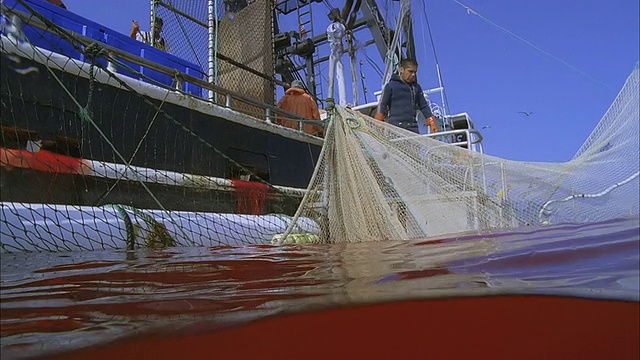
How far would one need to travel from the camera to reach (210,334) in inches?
66.3

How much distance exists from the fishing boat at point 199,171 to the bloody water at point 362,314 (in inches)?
50.8

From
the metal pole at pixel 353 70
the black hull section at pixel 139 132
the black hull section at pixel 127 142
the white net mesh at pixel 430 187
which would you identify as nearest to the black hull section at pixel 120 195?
the black hull section at pixel 127 142

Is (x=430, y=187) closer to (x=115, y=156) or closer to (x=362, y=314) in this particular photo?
(x=362, y=314)

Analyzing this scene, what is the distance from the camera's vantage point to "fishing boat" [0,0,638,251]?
3355 millimetres

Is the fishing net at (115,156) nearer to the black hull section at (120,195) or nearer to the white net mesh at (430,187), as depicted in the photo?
the black hull section at (120,195)

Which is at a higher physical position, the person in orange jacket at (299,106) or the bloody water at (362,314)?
the person in orange jacket at (299,106)

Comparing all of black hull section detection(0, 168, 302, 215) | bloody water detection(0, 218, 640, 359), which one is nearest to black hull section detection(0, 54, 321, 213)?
black hull section detection(0, 168, 302, 215)

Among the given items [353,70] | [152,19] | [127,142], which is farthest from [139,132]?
[353,70]

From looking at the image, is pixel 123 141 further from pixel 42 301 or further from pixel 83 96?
pixel 42 301

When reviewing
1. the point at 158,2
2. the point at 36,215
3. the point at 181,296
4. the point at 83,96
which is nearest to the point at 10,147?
the point at 36,215

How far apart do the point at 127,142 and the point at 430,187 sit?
3.01m

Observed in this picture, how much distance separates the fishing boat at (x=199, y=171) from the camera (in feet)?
11.0

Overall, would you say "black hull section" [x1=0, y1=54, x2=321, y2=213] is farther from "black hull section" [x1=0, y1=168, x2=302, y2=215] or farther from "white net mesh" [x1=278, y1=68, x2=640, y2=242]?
"white net mesh" [x1=278, y1=68, x2=640, y2=242]

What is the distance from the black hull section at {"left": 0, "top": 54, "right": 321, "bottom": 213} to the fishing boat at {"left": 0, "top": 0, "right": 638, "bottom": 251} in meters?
0.01
